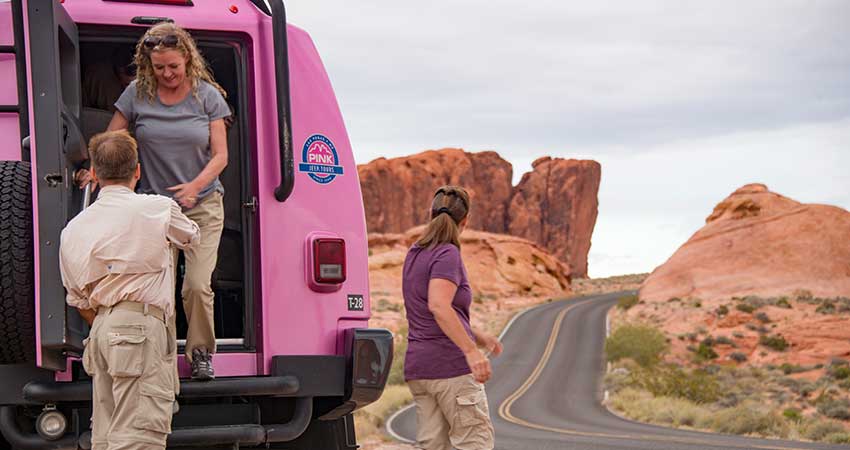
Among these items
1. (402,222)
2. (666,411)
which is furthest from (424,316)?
(402,222)

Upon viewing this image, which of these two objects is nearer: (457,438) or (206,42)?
(457,438)

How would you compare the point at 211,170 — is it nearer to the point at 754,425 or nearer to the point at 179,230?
the point at 179,230

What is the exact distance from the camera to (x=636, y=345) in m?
54.2

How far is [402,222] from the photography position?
14750 cm

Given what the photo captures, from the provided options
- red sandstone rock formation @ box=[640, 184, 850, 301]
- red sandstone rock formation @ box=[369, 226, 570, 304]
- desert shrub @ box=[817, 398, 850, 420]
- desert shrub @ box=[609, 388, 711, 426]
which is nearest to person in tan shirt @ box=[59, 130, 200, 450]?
desert shrub @ box=[609, 388, 711, 426]

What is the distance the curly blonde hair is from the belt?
49.1 inches

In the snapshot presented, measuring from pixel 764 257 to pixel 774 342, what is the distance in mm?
32143

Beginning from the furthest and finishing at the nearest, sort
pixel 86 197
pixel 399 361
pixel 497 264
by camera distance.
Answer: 1. pixel 497 264
2. pixel 399 361
3. pixel 86 197

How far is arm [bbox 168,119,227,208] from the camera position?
17.1 feet

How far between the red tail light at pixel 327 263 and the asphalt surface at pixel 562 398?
12659 mm

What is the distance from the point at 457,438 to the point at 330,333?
0.94 meters

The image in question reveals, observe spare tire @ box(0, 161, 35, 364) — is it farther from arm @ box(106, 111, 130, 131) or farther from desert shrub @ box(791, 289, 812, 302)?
desert shrub @ box(791, 289, 812, 302)

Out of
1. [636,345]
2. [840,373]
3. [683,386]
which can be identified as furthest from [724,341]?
[683,386]

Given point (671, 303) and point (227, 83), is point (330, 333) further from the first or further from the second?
point (671, 303)
